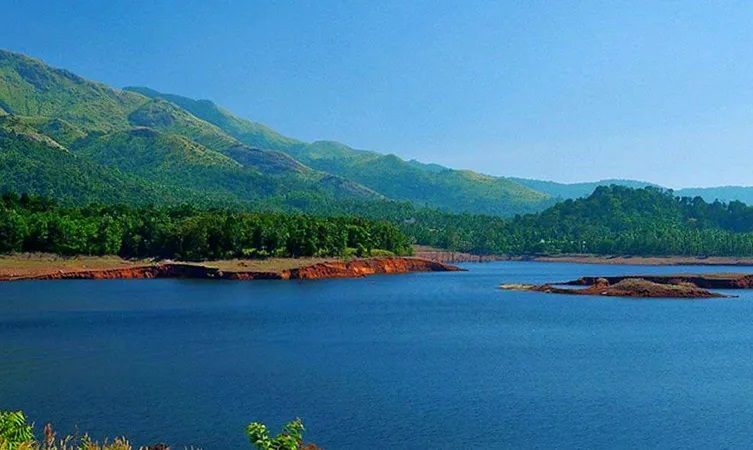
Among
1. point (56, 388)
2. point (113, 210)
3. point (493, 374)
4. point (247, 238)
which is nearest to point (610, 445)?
point (493, 374)

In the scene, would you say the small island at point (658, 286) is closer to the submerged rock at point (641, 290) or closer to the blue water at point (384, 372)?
the submerged rock at point (641, 290)

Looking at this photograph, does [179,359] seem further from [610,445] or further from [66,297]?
[66,297]

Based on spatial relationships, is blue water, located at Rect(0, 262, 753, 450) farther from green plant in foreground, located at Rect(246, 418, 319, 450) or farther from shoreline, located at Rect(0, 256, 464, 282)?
shoreline, located at Rect(0, 256, 464, 282)

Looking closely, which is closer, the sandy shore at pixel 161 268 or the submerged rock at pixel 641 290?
the submerged rock at pixel 641 290

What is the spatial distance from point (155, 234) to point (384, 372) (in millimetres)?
117635

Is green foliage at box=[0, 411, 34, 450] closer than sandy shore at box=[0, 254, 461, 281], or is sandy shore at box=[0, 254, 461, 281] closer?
green foliage at box=[0, 411, 34, 450]

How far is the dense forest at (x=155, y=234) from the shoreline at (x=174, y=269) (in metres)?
3.74

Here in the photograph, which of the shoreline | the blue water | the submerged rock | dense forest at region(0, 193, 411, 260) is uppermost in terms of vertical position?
dense forest at region(0, 193, 411, 260)

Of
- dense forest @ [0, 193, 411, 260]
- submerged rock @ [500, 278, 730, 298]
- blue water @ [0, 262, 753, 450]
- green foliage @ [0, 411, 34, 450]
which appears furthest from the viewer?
dense forest @ [0, 193, 411, 260]

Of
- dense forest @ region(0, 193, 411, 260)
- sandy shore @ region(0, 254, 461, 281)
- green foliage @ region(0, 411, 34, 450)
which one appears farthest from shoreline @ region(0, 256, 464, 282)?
green foliage @ region(0, 411, 34, 450)

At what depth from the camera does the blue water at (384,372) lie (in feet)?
133

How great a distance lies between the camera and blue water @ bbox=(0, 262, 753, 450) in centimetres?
4062

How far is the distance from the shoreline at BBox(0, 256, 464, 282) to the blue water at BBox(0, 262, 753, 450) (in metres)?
35.1

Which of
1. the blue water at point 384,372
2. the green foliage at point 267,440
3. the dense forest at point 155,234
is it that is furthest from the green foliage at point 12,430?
the dense forest at point 155,234
